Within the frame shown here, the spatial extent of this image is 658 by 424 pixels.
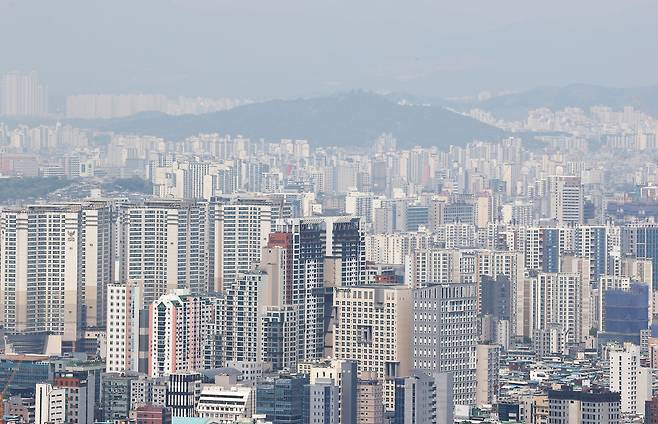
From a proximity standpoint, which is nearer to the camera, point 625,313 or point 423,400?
point 423,400

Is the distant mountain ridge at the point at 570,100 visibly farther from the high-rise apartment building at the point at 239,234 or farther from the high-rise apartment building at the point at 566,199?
the high-rise apartment building at the point at 239,234

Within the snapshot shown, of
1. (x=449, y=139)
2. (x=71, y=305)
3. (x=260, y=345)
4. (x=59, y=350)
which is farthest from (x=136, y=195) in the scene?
(x=449, y=139)

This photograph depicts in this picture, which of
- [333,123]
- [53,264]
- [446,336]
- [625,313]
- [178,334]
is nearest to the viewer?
[446,336]

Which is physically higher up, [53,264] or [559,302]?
[53,264]

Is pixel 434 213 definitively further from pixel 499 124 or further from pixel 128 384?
pixel 128 384

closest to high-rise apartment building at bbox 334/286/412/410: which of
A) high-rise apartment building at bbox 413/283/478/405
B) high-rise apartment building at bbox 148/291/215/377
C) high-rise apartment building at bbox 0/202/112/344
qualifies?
high-rise apartment building at bbox 413/283/478/405

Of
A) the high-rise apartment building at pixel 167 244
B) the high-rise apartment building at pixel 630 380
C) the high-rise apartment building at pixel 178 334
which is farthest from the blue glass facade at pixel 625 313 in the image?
the high-rise apartment building at pixel 178 334

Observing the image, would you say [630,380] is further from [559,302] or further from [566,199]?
[566,199]

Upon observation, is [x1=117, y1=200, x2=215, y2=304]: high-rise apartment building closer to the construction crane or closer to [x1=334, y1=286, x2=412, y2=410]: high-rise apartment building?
[x1=334, y1=286, x2=412, y2=410]: high-rise apartment building

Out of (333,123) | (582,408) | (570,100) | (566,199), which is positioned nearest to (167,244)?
(582,408)
